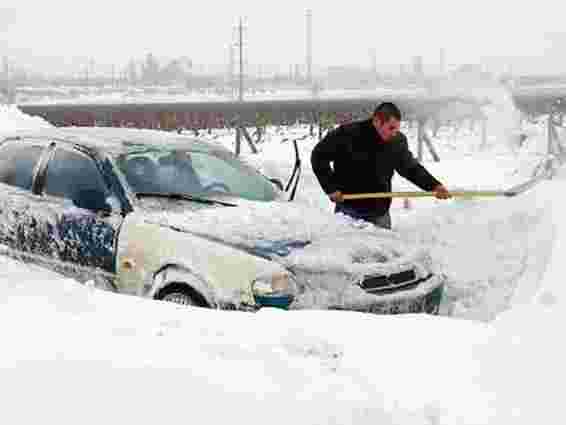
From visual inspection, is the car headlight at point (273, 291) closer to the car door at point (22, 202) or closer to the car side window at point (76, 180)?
the car side window at point (76, 180)

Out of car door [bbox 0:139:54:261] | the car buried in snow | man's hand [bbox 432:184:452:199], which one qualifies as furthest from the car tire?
man's hand [bbox 432:184:452:199]

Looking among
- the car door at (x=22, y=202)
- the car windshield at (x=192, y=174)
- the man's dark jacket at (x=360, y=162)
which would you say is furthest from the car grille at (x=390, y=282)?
the car door at (x=22, y=202)

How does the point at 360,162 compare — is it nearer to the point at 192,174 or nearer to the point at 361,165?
the point at 361,165

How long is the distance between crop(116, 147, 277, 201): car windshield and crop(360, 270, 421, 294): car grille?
1.33 meters

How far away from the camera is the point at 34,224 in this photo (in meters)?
5.64

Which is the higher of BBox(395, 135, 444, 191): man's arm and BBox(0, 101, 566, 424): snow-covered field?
BBox(395, 135, 444, 191): man's arm

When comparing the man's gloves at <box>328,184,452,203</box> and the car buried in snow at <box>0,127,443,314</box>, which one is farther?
the man's gloves at <box>328,184,452,203</box>

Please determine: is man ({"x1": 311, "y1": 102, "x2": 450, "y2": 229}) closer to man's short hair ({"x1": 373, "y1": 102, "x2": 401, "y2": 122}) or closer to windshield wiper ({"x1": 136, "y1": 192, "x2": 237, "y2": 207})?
man's short hair ({"x1": 373, "y1": 102, "x2": 401, "y2": 122})

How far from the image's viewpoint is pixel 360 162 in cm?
675

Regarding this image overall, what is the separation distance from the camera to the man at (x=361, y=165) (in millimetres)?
6715

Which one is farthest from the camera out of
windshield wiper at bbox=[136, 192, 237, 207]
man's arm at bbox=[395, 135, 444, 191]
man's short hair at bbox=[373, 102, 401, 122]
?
man's arm at bbox=[395, 135, 444, 191]

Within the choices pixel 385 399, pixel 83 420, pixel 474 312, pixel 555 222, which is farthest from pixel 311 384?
pixel 555 222

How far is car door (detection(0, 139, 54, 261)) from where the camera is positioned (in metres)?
5.64

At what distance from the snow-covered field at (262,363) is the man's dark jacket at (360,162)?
2.21 metres
